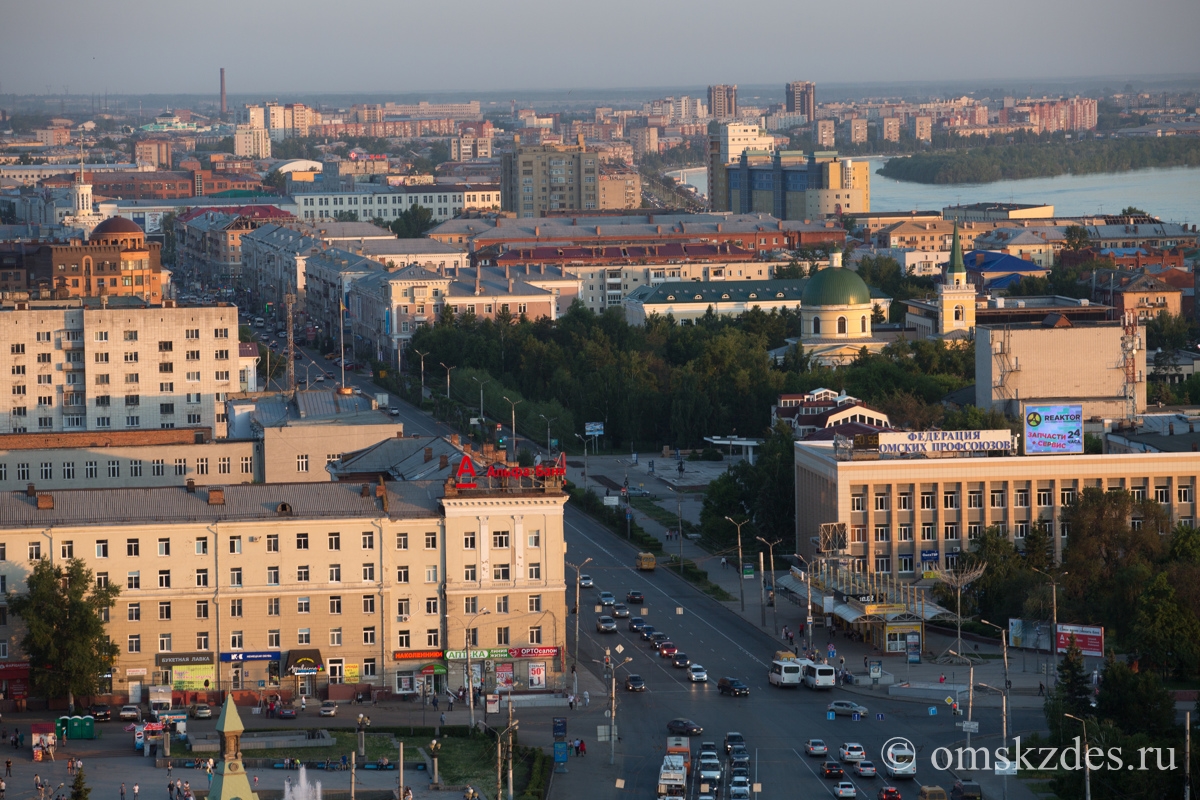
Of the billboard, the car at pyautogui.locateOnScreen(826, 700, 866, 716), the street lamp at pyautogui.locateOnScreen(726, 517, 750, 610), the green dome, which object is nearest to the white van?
the car at pyautogui.locateOnScreen(826, 700, 866, 716)

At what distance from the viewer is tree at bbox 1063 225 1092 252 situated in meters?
161

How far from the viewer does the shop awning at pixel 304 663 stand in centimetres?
5175

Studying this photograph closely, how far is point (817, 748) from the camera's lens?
4553 cm

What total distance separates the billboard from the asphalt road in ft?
35.1

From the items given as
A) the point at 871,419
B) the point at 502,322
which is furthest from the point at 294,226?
the point at 871,419

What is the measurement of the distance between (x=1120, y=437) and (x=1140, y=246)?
93.6 m

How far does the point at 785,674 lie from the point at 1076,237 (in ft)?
380

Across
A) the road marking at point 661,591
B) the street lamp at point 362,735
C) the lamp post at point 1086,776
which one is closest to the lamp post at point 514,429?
the road marking at point 661,591

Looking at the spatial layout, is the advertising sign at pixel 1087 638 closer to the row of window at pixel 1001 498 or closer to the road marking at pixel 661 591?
the road marking at pixel 661 591

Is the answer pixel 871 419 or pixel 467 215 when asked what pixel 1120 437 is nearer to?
pixel 871 419

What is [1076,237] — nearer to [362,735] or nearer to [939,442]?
[939,442]

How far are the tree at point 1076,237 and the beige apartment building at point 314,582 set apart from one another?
11306 cm

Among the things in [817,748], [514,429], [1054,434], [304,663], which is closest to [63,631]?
[304,663]

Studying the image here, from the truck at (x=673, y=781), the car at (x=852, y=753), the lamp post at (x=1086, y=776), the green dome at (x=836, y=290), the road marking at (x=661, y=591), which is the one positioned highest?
the green dome at (x=836, y=290)
